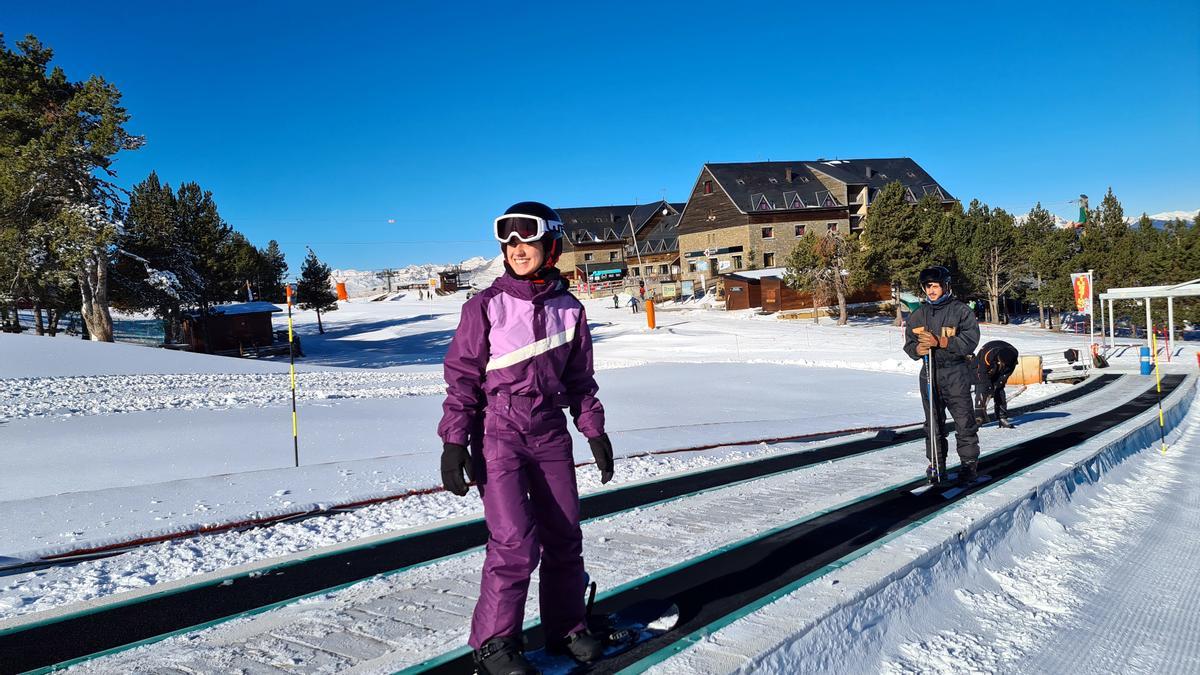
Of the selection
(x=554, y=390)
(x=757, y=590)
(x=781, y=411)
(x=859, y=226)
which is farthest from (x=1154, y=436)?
(x=859, y=226)

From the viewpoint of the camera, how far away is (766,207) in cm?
7106

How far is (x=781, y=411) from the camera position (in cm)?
1741

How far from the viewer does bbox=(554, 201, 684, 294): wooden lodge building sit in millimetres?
88812

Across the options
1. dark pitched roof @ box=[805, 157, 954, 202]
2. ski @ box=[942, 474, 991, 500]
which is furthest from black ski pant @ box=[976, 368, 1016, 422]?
dark pitched roof @ box=[805, 157, 954, 202]

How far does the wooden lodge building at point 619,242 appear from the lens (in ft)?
291

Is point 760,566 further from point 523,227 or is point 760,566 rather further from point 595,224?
point 595,224

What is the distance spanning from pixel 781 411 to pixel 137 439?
1273cm

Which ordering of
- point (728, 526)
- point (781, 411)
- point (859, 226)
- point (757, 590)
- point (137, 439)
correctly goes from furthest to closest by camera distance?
point (859, 226) → point (781, 411) → point (137, 439) → point (728, 526) → point (757, 590)

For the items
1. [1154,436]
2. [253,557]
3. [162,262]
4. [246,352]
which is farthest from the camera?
[246,352]

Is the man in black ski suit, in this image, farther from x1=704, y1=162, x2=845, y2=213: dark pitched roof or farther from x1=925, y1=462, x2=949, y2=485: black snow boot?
x1=704, y1=162, x2=845, y2=213: dark pitched roof

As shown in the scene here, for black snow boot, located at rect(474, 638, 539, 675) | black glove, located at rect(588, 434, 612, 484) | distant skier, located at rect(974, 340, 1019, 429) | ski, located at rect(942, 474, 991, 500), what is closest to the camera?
black snow boot, located at rect(474, 638, 539, 675)

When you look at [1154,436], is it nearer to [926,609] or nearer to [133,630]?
[926,609]

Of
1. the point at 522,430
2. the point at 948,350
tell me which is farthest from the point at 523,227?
the point at 948,350

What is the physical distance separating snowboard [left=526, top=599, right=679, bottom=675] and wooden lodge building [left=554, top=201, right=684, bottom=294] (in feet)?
270
